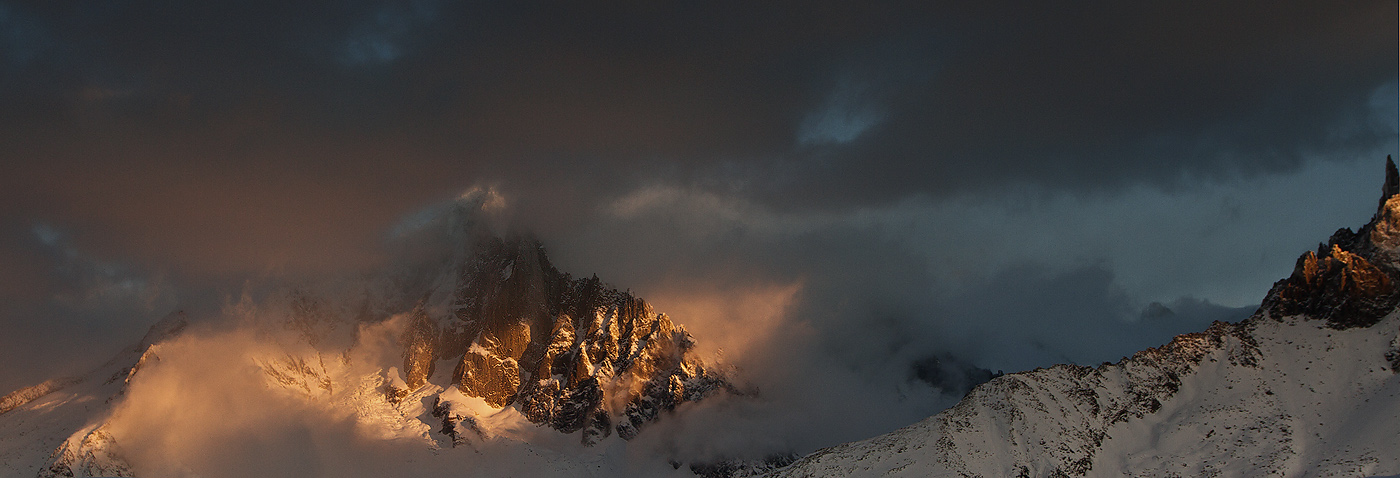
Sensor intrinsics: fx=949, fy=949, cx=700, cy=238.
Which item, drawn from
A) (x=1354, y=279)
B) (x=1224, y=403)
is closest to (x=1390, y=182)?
(x=1354, y=279)

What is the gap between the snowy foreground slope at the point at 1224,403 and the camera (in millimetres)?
166875

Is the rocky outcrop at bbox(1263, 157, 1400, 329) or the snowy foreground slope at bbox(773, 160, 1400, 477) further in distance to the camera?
the rocky outcrop at bbox(1263, 157, 1400, 329)

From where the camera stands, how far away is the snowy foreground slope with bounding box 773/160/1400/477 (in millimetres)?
166875

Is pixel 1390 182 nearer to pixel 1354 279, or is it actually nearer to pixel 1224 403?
pixel 1354 279

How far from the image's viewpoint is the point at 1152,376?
19100cm

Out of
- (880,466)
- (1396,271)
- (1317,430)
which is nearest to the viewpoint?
(1317,430)

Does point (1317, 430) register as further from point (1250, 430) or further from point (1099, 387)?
point (1099, 387)

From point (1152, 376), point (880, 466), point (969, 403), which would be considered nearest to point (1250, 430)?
point (1152, 376)

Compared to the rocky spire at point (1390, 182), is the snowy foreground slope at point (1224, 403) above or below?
below

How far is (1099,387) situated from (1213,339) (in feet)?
82.7

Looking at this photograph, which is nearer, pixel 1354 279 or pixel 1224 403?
pixel 1224 403

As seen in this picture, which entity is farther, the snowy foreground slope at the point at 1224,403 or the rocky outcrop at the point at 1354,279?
the rocky outcrop at the point at 1354,279

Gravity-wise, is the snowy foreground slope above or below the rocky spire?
below

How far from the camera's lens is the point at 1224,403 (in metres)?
178
